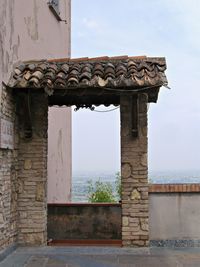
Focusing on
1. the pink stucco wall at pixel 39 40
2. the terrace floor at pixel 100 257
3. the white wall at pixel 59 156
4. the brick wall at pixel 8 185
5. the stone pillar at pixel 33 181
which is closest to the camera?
the terrace floor at pixel 100 257

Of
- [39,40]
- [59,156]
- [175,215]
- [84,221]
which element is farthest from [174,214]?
[59,156]

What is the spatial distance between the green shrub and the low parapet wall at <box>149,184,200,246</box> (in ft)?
17.3

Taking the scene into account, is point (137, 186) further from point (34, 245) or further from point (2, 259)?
point (2, 259)

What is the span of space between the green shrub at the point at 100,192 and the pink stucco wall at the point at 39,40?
2.82ft

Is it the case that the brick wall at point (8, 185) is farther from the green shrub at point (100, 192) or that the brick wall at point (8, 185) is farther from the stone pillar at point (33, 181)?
the green shrub at point (100, 192)

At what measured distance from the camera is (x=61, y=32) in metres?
12.9

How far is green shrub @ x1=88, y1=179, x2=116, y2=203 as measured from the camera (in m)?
14.0

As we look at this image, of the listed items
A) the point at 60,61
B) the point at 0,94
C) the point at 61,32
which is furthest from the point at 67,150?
the point at 0,94

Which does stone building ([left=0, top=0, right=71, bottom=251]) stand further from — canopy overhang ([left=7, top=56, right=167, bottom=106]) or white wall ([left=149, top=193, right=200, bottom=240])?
white wall ([left=149, top=193, right=200, bottom=240])

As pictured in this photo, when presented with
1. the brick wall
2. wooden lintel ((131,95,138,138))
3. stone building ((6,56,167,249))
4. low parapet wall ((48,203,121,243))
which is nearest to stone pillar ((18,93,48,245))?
stone building ((6,56,167,249))

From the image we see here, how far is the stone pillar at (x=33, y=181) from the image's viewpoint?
840cm

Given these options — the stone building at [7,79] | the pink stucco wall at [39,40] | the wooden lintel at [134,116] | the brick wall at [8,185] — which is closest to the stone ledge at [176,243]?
the wooden lintel at [134,116]

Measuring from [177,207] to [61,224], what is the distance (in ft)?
9.12

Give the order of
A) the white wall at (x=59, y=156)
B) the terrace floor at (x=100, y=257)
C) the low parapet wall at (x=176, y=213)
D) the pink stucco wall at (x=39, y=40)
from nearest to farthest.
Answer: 1. the terrace floor at (x=100, y=257)
2. the pink stucco wall at (x=39, y=40)
3. the low parapet wall at (x=176, y=213)
4. the white wall at (x=59, y=156)
